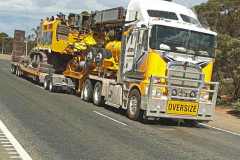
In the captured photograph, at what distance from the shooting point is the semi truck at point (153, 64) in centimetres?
1795

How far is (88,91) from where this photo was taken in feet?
79.5

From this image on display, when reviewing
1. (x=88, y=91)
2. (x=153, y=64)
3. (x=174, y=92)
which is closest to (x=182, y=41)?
(x=153, y=64)

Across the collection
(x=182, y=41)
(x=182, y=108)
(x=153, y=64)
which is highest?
(x=182, y=41)

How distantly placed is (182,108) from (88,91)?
7.16 meters

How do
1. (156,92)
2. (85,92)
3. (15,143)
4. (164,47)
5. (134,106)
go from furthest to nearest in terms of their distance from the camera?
(85,92)
(134,106)
(164,47)
(156,92)
(15,143)

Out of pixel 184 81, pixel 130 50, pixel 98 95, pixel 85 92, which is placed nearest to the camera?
pixel 184 81

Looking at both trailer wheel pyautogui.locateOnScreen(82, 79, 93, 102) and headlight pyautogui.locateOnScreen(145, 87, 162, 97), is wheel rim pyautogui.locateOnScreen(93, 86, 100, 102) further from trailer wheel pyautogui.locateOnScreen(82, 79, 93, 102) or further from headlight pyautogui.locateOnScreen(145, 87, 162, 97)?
headlight pyautogui.locateOnScreen(145, 87, 162, 97)

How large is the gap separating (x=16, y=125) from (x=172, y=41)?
653 centimetres

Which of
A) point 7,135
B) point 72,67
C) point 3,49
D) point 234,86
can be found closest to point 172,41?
point 7,135

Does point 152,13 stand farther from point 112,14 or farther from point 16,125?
point 16,125

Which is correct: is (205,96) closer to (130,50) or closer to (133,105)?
(133,105)

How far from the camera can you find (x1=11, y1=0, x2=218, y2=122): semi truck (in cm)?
1795

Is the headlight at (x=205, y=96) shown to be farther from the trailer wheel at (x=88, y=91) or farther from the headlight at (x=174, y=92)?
the trailer wheel at (x=88, y=91)

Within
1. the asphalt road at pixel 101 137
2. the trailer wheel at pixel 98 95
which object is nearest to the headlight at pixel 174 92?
the asphalt road at pixel 101 137
